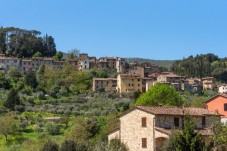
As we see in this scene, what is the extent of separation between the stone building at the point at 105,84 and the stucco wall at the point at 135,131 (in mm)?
75015

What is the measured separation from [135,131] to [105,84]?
79744 mm

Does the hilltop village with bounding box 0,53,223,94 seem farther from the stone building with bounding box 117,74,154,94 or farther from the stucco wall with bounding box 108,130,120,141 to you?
the stucco wall with bounding box 108,130,120,141

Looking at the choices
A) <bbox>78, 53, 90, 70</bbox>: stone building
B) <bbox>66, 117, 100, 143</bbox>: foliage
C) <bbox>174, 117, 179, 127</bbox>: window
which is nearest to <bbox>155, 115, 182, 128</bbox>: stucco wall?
<bbox>174, 117, 179, 127</bbox>: window

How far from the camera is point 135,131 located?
38625mm

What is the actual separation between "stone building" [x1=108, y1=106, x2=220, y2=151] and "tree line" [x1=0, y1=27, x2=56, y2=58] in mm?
107034

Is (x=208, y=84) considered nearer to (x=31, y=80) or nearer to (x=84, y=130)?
(x=31, y=80)

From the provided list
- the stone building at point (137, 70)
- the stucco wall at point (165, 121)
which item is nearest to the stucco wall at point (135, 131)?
the stucco wall at point (165, 121)

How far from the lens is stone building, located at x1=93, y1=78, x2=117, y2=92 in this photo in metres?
116

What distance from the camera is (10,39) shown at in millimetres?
145625

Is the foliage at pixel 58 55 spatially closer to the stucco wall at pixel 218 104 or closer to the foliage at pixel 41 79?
the foliage at pixel 41 79

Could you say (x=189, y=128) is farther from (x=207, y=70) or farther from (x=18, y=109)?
(x=207, y=70)

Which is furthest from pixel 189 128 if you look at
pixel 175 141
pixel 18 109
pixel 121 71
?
pixel 121 71

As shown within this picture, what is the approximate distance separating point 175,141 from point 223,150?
655 centimetres

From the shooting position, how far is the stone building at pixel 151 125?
123 feet
